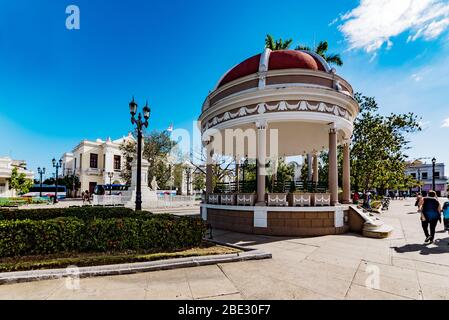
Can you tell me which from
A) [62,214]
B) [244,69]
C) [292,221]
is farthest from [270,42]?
[62,214]

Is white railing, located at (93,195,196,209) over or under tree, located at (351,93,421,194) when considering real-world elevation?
under

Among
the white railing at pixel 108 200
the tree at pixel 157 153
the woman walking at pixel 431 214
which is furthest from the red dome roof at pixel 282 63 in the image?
the tree at pixel 157 153

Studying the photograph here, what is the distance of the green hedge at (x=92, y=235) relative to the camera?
231 inches

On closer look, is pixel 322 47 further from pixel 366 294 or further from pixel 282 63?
pixel 366 294

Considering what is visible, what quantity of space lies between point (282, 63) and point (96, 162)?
59.2 metres

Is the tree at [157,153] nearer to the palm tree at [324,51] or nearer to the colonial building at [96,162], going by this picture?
the colonial building at [96,162]

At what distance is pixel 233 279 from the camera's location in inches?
192

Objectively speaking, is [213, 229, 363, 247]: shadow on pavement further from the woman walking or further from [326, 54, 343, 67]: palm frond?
[326, 54, 343, 67]: palm frond

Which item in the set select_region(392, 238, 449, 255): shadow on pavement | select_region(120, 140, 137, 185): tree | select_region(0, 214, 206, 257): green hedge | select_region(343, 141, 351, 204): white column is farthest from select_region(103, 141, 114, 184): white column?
select_region(392, 238, 449, 255): shadow on pavement

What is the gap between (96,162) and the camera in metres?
59.1

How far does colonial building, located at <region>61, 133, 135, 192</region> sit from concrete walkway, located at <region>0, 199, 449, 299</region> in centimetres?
5504

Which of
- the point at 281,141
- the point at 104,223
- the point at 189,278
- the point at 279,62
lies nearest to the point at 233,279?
the point at 189,278

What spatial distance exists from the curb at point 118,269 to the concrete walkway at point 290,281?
0.49ft

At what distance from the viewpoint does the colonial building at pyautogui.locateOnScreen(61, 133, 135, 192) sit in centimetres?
5681
